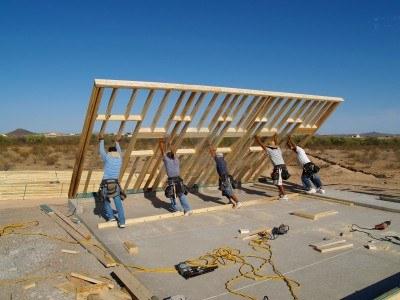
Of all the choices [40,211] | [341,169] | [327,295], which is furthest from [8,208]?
[341,169]

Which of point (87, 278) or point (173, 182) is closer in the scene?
point (87, 278)

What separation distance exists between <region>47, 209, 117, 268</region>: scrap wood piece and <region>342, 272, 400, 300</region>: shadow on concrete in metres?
2.86

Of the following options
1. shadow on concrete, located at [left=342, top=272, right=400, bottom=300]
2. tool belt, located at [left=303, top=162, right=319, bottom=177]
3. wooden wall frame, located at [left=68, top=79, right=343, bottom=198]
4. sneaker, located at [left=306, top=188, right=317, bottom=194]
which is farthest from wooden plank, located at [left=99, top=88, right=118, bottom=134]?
sneaker, located at [left=306, top=188, right=317, bottom=194]

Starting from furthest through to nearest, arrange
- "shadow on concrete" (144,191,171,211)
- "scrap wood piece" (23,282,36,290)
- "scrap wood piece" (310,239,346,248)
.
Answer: "shadow on concrete" (144,191,171,211) < "scrap wood piece" (310,239,346,248) < "scrap wood piece" (23,282,36,290)

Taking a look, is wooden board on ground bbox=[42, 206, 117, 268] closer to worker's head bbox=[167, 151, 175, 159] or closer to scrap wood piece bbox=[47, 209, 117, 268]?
scrap wood piece bbox=[47, 209, 117, 268]

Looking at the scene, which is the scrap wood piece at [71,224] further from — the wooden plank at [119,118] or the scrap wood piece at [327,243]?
the scrap wood piece at [327,243]

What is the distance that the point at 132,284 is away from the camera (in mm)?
4223

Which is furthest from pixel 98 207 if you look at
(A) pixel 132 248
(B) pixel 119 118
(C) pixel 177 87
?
(C) pixel 177 87

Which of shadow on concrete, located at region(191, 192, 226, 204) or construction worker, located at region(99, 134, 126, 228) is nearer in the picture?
construction worker, located at region(99, 134, 126, 228)

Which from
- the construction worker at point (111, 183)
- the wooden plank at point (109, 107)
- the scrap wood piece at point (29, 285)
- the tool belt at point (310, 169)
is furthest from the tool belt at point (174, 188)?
the tool belt at point (310, 169)

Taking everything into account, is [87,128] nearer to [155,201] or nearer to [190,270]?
[155,201]

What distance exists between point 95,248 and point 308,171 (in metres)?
5.90

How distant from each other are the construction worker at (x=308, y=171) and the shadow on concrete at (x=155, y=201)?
3.56 m

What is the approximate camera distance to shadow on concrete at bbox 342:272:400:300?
4.04 m
